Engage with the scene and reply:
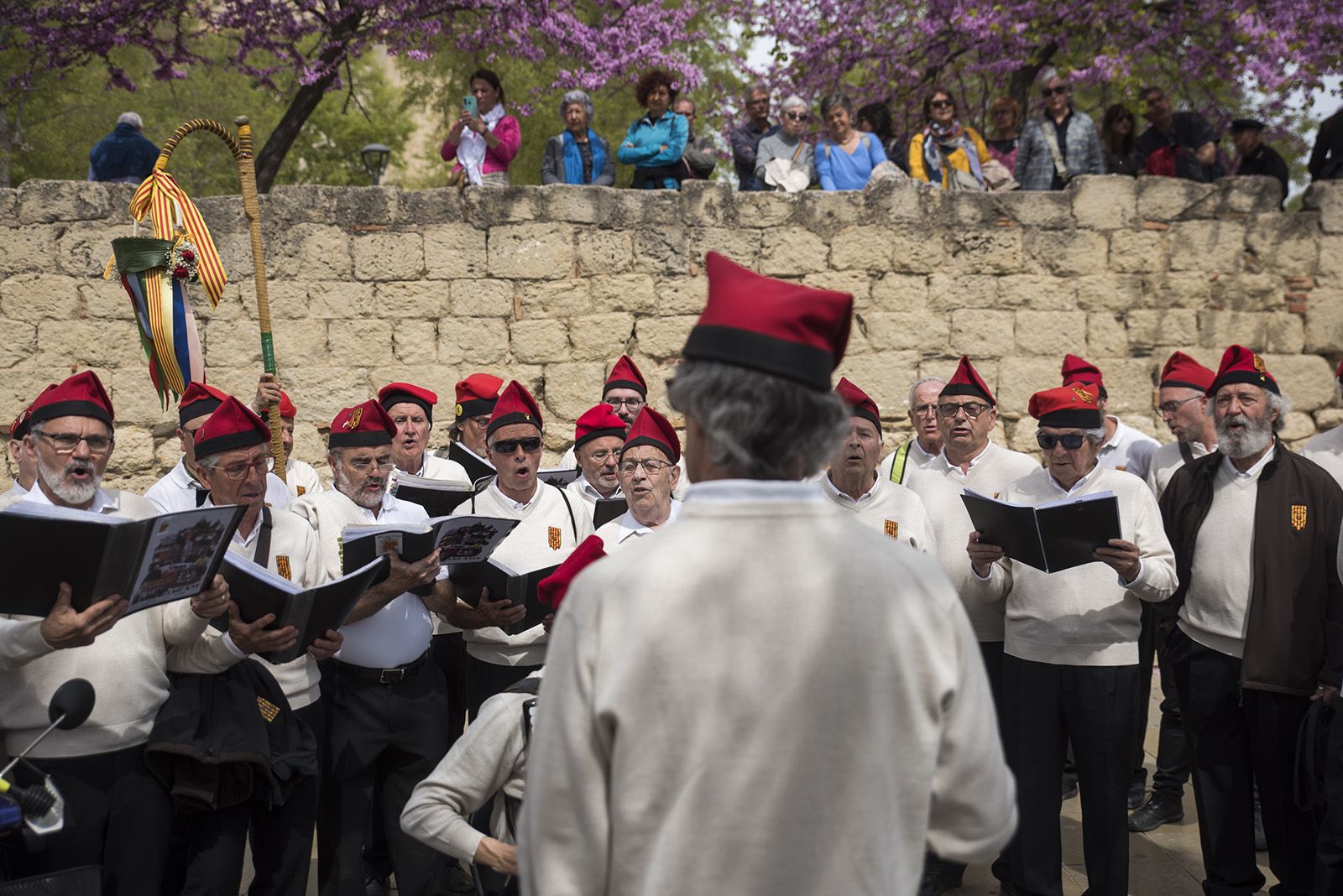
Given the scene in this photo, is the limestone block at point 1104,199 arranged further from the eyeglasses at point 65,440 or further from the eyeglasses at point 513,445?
the eyeglasses at point 65,440

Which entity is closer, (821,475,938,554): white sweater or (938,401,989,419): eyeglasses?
(821,475,938,554): white sweater

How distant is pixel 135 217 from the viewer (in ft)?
19.5

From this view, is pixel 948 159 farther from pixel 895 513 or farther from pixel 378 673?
pixel 378 673

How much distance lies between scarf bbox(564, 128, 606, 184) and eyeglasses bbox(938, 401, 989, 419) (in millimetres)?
4554

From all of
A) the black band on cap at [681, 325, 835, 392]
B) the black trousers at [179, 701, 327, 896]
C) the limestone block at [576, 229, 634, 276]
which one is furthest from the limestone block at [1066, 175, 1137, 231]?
the black band on cap at [681, 325, 835, 392]

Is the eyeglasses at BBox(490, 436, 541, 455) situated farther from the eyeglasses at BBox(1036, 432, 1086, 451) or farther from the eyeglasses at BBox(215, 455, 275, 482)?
the eyeglasses at BBox(1036, 432, 1086, 451)

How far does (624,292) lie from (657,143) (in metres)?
1.21

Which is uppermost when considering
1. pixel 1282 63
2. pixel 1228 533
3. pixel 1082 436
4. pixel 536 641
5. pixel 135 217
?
pixel 1282 63

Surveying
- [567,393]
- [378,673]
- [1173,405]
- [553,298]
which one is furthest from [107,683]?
[553,298]

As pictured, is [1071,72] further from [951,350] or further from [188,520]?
[188,520]

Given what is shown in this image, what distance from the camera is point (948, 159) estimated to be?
396 inches

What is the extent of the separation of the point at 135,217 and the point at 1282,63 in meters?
9.89

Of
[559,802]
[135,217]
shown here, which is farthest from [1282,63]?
[559,802]

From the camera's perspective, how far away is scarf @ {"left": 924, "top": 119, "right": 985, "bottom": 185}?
10.1 meters
